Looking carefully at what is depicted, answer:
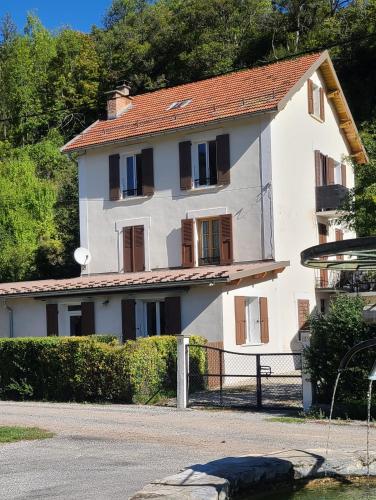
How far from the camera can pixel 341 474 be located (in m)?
9.11

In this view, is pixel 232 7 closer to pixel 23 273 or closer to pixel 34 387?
pixel 23 273

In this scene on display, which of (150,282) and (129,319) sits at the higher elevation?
(150,282)

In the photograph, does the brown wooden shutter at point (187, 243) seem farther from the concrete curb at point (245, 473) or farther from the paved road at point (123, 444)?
the concrete curb at point (245, 473)

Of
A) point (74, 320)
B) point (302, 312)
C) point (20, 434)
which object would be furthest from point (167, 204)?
point (20, 434)

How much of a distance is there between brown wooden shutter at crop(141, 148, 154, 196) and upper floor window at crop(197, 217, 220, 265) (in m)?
2.44

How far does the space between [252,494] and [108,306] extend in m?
17.6

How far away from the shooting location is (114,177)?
30094 millimetres

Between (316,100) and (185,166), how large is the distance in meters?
6.72

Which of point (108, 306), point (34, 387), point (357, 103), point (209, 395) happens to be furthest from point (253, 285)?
point (357, 103)

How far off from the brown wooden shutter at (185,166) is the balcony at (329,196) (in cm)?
532

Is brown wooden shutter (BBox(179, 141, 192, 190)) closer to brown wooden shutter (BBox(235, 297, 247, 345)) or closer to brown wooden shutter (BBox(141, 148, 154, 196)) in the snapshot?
brown wooden shutter (BBox(141, 148, 154, 196))

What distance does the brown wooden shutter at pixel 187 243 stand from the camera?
1101 inches

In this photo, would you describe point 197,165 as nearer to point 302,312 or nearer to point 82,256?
point 82,256

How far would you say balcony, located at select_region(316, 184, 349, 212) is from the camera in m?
29.5
